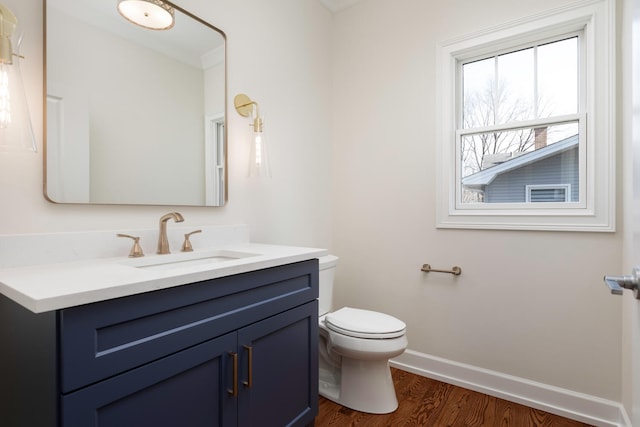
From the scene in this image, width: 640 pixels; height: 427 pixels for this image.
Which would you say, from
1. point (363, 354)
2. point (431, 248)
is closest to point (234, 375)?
point (363, 354)

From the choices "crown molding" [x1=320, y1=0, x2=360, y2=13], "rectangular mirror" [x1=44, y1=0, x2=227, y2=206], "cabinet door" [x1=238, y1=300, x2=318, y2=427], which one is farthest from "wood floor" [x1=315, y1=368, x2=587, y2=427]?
"crown molding" [x1=320, y1=0, x2=360, y2=13]

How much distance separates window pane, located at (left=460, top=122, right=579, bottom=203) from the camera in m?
1.82

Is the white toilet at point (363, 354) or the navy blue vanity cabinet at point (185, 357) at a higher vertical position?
the navy blue vanity cabinet at point (185, 357)

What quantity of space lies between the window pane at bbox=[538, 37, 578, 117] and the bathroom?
0.85 feet

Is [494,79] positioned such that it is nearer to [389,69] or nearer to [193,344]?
[389,69]

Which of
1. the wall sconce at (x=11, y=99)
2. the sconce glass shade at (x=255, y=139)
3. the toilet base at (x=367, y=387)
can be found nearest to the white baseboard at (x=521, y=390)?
the toilet base at (x=367, y=387)

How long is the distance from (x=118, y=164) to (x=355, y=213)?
1.56m

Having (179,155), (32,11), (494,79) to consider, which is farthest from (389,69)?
(32,11)

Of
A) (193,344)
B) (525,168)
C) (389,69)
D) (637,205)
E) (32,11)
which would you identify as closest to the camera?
(637,205)

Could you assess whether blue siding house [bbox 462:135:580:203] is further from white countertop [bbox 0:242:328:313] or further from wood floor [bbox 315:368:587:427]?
white countertop [bbox 0:242:328:313]

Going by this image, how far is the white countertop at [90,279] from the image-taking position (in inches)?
28.9

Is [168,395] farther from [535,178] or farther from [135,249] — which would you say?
[535,178]

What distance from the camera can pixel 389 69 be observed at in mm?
2289

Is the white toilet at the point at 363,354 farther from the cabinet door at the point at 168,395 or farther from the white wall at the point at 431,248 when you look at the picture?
the cabinet door at the point at 168,395
